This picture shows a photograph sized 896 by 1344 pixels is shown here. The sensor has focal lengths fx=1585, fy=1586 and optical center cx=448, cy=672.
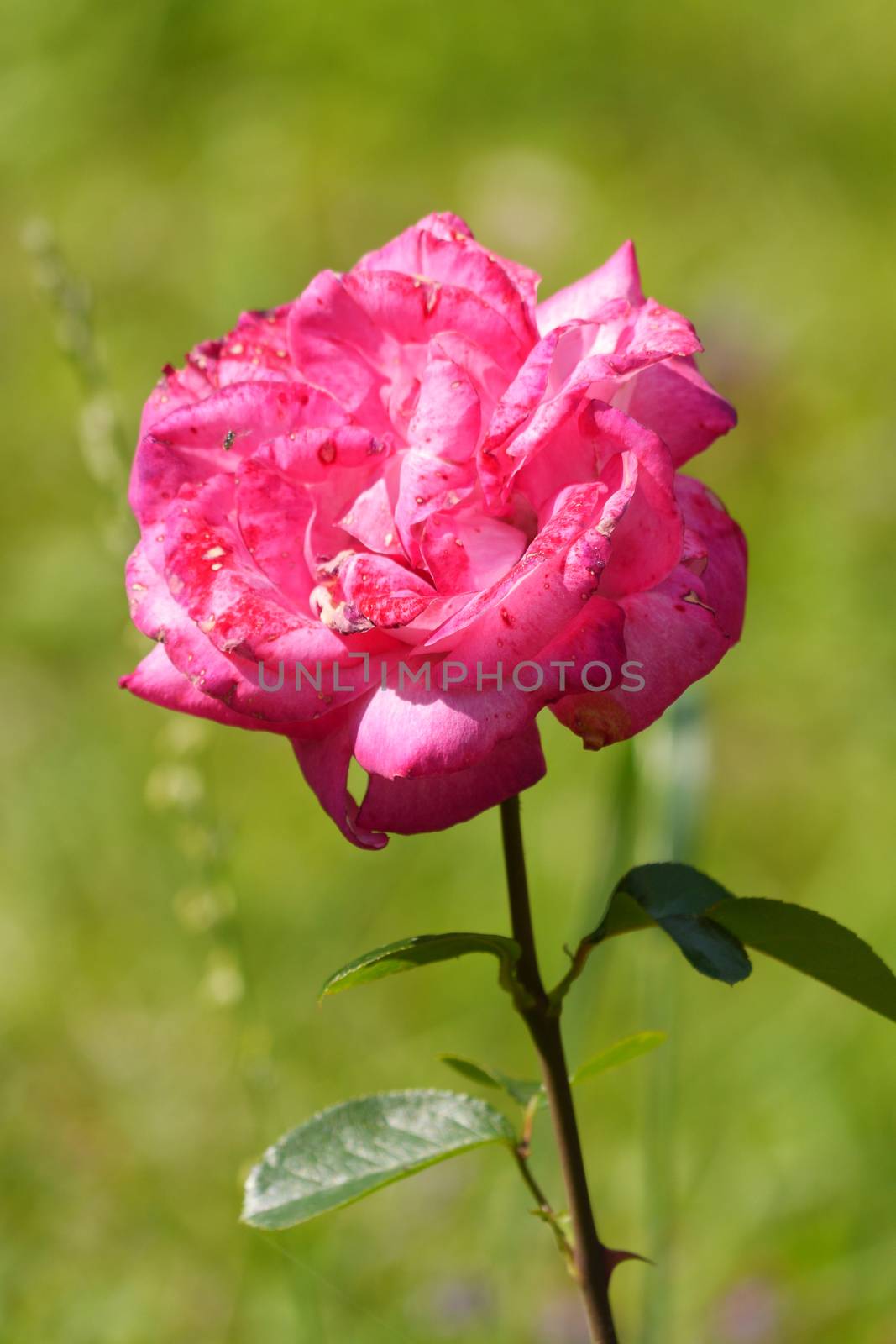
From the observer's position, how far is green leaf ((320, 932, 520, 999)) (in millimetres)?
527

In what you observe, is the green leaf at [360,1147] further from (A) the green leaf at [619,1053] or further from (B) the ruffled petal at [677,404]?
(B) the ruffled petal at [677,404]

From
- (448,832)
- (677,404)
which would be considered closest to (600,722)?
(677,404)

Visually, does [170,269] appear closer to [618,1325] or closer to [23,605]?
[23,605]

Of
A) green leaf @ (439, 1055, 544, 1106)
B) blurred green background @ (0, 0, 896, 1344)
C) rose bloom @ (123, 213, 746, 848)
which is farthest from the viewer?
blurred green background @ (0, 0, 896, 1344)

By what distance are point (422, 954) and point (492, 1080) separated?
10cm

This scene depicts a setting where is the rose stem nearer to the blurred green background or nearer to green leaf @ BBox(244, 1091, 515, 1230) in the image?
green leaf @ BBox(244, 1091, 515, 1230)

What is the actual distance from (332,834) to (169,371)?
1097mm

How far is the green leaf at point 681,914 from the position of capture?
0.54m

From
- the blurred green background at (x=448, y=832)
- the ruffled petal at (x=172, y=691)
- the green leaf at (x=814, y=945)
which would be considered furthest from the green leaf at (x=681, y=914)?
the blurred green background at (x=448, y=832)

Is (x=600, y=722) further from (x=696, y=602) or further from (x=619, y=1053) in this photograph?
(x=619, y=1053)

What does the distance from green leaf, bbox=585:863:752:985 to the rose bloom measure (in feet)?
0.27

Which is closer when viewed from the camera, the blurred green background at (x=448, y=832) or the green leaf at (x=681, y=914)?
the green leaf at (x=681, y=914)

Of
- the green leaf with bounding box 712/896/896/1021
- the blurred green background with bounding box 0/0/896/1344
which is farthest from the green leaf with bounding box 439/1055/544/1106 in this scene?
the blurred green background with bounding box 0/0/896/1344

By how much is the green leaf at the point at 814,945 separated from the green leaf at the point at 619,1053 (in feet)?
0.20
